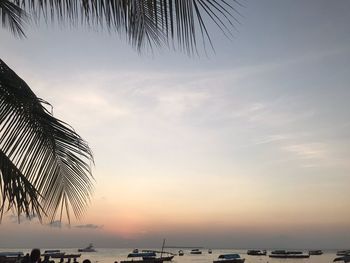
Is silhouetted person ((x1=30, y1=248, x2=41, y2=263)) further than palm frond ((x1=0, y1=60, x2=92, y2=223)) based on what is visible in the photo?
Yes

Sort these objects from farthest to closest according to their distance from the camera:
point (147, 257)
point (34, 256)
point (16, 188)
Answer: point (147, 257) → point (34, 256) → point (16, 188)

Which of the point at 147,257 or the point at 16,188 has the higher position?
the point at 147,257

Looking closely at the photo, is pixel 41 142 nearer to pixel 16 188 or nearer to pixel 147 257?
pixel 16 188

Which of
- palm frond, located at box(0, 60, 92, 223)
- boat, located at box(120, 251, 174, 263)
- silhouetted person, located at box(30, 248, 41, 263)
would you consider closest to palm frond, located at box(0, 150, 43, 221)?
palm frond, located at box(0, 60, 92, 223)

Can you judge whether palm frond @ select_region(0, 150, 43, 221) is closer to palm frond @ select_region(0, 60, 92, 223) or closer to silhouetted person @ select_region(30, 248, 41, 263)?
palm frond @ select_region(0, 60, 92, 223)

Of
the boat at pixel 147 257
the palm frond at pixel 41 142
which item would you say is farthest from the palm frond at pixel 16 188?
the boat at pixel 147 257

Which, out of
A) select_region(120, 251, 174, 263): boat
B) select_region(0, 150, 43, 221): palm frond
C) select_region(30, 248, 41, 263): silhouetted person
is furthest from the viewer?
select_region(120, 251, 174, 263): boat

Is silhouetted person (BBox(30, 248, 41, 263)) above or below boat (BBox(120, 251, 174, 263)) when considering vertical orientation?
below

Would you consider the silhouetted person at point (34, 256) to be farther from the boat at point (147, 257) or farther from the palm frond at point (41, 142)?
the boat at point (147, 257)

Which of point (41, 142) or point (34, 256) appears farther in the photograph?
point (34, 256)

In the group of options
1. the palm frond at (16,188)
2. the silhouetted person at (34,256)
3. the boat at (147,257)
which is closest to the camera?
the palm frond at (16,188)

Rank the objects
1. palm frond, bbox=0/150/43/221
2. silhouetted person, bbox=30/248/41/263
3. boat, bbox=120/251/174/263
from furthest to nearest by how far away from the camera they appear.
Answer: boat, bbox=120/251/174/263
silhouetted person, bbox=30/248/41/263
palm frond, bbox=0/150/43/221

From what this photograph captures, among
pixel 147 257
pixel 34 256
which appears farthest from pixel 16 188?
pixel 147 257

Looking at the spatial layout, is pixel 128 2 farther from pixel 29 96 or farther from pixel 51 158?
pixel 51 158
